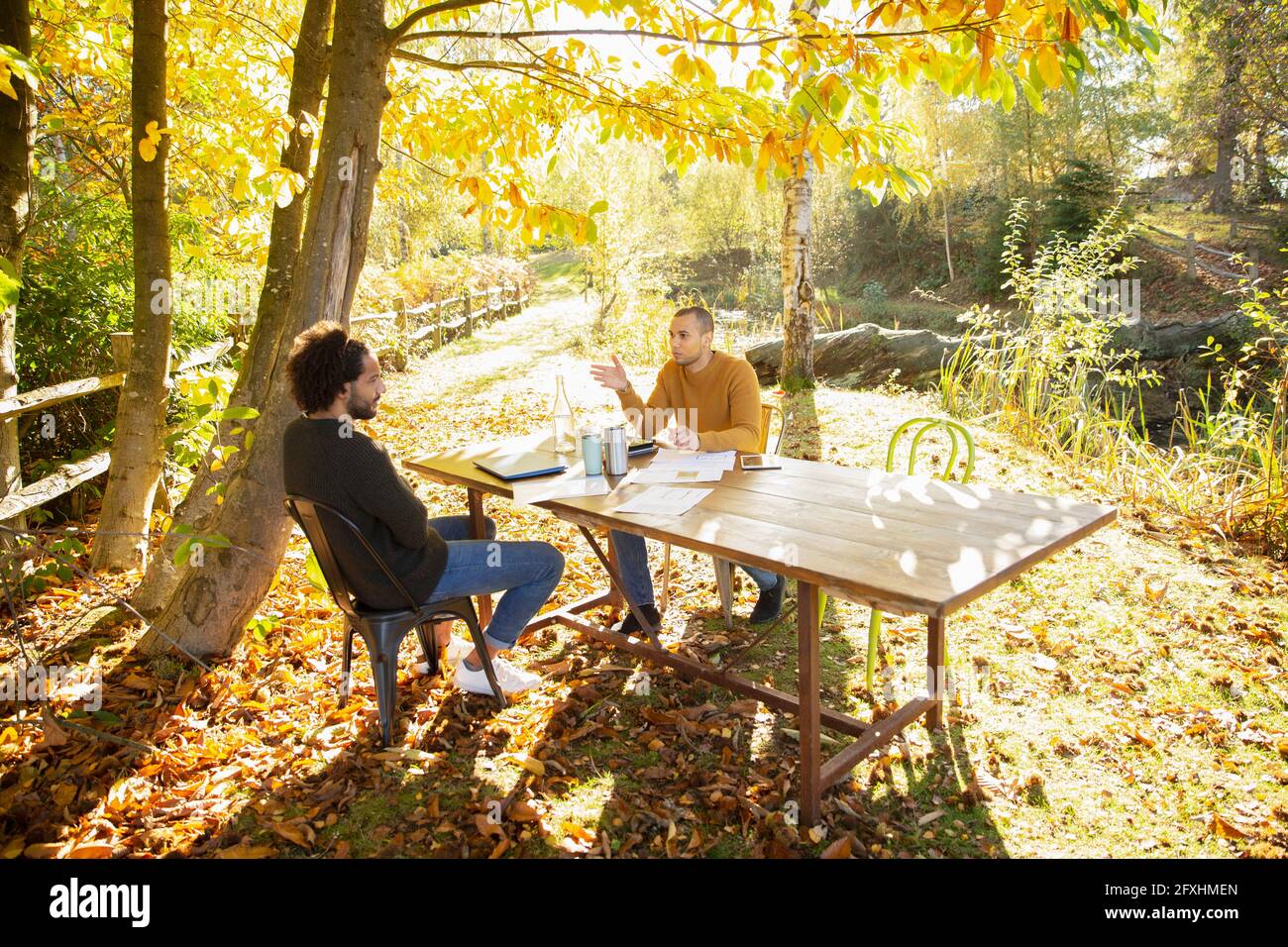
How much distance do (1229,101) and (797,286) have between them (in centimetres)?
1136

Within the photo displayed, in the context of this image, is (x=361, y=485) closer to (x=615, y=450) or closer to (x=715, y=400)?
(x=615, y=450)

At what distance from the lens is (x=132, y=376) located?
4086mm

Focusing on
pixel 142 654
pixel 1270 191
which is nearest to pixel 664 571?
pixel 142 654

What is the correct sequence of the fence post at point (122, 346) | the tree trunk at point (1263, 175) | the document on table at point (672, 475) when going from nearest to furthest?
the document on table at point (672, 475), the fence post at point (122, 346), the tree trunk at point (1263, 175)

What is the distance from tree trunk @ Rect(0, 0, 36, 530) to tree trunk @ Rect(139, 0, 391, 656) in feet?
4.82

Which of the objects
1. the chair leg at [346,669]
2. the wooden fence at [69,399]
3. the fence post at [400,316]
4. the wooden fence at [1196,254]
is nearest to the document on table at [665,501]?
the chair leg at [346,669]

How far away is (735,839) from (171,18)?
17.9 feet

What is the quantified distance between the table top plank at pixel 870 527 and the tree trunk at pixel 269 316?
4.43 feet

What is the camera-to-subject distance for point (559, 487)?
3014 mm

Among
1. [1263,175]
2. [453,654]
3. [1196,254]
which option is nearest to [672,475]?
[453,654]

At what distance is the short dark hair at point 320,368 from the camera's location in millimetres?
2674

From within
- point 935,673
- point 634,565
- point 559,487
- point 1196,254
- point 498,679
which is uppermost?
point 1196,254

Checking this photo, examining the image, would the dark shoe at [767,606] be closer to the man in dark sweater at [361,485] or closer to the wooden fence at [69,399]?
the man in dark sweater at [361,485]

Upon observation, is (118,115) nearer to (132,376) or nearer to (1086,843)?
(132,376)
